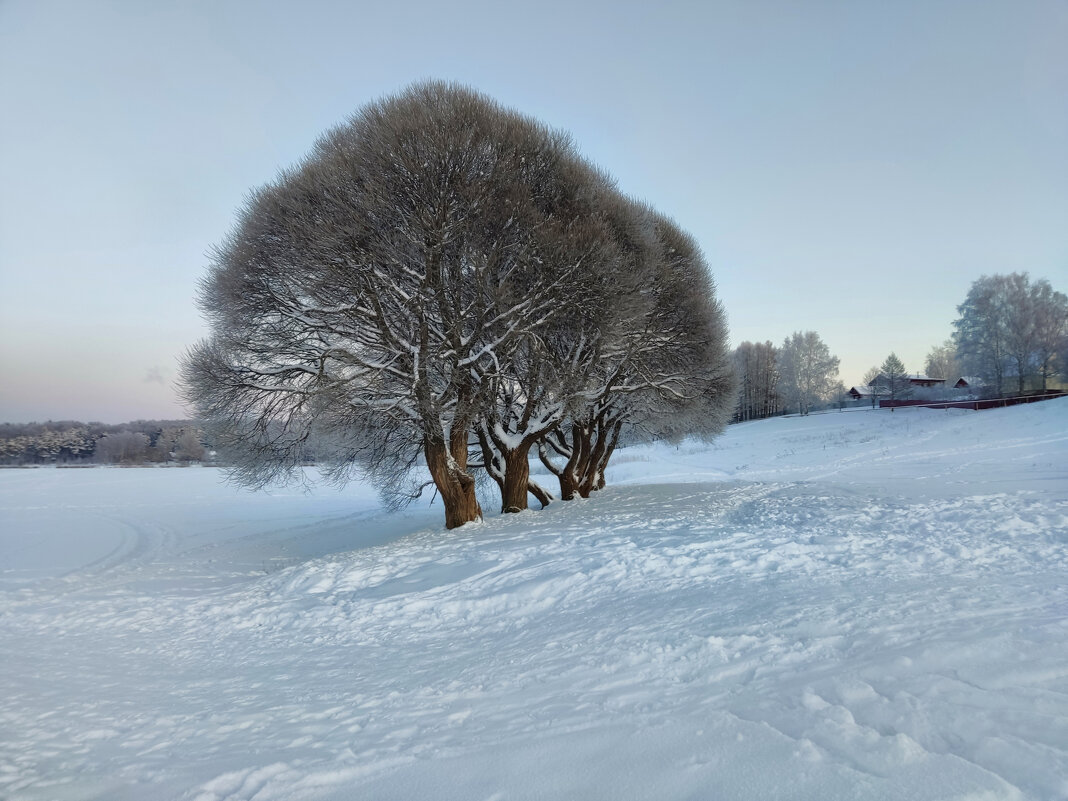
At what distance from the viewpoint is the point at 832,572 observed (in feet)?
20.0

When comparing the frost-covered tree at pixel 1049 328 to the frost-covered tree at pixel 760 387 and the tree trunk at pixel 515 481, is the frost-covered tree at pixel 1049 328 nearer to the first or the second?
the frost-covered tree at pixel 760 387

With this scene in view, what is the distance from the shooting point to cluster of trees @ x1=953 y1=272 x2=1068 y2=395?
1443 inches

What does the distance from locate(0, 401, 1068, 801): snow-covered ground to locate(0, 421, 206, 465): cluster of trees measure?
4745 cm

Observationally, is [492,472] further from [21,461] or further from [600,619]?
[21,461]

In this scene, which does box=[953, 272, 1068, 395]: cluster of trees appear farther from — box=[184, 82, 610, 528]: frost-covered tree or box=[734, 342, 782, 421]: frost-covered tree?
box=[184, 82, 610, 528]: frost-covered tree

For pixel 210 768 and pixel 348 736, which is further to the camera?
pixel 348 736

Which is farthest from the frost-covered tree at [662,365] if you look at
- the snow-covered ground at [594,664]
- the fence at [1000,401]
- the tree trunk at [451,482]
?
the fence at [1000,401]

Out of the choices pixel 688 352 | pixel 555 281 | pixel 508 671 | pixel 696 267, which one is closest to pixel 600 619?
pixel 508 671

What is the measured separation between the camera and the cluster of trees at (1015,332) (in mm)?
36656

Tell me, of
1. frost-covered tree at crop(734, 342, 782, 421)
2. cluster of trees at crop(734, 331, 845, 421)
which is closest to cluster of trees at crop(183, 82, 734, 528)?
cluster of trees at crop(734, 331, 845, 421)

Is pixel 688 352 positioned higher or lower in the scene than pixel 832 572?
higher

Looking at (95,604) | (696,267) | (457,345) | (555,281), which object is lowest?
(95,604)

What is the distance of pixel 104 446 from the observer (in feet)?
205

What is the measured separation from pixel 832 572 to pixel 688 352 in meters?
12.1
